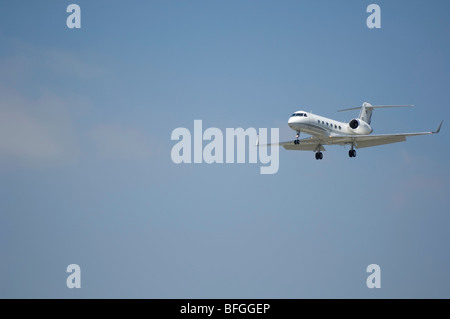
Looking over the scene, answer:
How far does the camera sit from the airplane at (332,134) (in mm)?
59938

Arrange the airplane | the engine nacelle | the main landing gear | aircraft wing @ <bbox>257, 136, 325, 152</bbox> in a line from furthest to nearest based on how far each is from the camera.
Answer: the engine nacelle < the main landing gear < aircraft wing @ <bbox>257, 136, 325, 152</bbox> < the airplane

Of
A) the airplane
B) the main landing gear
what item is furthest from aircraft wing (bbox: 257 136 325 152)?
the main landing gear

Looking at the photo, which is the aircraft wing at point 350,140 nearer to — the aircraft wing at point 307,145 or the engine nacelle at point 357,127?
the aircraft wing at point 307,145

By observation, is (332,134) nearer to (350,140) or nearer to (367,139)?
(350,140)

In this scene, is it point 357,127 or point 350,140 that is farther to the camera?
point 357,127

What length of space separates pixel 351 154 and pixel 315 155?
3114 millimetres

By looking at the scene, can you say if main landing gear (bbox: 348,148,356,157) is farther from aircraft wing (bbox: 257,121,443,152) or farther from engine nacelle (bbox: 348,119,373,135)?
engine nacelle (bbox: 348,119,373,135)

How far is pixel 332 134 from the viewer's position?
62812mm

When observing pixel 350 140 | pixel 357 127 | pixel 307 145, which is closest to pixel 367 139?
pixel 350 140

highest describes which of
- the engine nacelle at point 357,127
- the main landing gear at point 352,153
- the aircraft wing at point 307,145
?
the engine nacelle at point 357,127

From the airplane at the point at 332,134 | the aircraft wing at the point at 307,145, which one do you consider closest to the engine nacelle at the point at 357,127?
the airplane at the point at 332,134

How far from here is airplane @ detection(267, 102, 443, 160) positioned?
59.9 m
